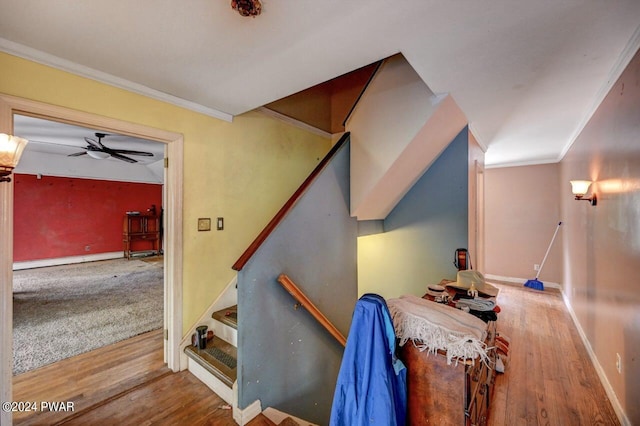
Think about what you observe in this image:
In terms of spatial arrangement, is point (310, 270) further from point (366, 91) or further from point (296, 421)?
point (366, 91)

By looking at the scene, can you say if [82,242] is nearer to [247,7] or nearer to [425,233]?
[247,7]

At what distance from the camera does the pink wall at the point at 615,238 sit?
1609 millimetres

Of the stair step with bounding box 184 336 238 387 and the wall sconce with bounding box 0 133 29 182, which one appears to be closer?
the wall sconce with bounding box 0 133 29 182

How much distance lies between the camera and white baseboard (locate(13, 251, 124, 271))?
234 inches

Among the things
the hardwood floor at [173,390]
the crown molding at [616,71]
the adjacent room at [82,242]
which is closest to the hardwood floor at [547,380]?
the hardwood floor at [173,390]

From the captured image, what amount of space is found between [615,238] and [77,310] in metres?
5.90

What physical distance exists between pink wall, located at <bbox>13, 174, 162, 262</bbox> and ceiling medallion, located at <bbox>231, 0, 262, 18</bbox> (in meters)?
7.97

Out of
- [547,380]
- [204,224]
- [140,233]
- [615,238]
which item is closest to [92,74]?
[204,224]

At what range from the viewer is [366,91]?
2.53 meters

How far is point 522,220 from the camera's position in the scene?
209 inches

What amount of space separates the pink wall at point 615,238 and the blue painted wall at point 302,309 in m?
2.03

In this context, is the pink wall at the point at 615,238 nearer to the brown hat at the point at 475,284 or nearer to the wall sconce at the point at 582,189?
the wall sconce at the point at 582,189

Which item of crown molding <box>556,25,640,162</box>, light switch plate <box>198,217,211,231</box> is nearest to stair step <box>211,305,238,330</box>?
light switch plate <box>198,217,211,231</box>

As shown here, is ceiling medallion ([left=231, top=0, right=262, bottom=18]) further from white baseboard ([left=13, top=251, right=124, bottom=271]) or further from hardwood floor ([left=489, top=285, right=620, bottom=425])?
white baseboard ([left=13, top=251, right=124, bottom=271])
